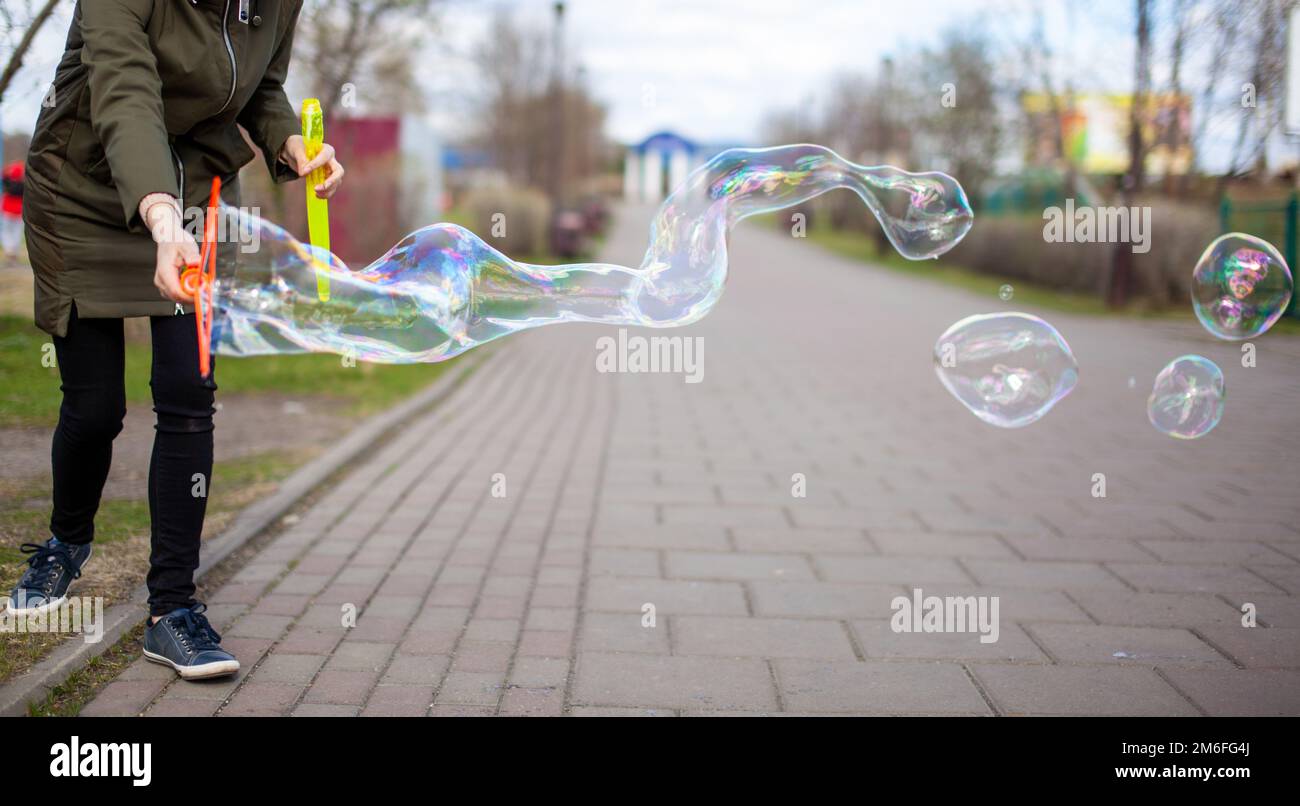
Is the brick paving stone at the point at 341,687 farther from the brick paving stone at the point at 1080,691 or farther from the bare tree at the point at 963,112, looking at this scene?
the bare tree at the point at 963,112

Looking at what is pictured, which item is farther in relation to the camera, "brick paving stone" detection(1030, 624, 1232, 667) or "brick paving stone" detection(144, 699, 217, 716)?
"brick paving stone" detection(1030, 624, 1232, 667)

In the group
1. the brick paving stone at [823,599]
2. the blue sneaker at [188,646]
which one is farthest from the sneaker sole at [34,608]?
the brick paving stone at [823,599]

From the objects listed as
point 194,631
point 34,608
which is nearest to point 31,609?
point 34,608

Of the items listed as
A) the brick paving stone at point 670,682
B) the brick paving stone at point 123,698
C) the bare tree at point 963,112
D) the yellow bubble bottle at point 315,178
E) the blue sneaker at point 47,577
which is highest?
the bare tree at point 963,112

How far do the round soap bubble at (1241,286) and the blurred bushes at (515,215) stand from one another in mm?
20992

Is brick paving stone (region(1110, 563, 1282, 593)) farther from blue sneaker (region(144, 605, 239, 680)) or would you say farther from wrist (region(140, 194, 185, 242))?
wrist (region(140, 194, 185, 242))

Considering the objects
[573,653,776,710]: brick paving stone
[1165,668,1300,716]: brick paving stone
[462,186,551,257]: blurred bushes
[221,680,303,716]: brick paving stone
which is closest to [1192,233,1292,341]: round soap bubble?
[1165,668,1300,716]: brick paving stone

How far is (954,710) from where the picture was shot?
10.8 feet

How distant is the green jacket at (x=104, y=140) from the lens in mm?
2986

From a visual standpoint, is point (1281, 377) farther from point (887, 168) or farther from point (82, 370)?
point (82, 370)

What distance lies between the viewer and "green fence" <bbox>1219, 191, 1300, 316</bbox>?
50.8 feet

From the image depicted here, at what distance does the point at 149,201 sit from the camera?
286 centimetres
